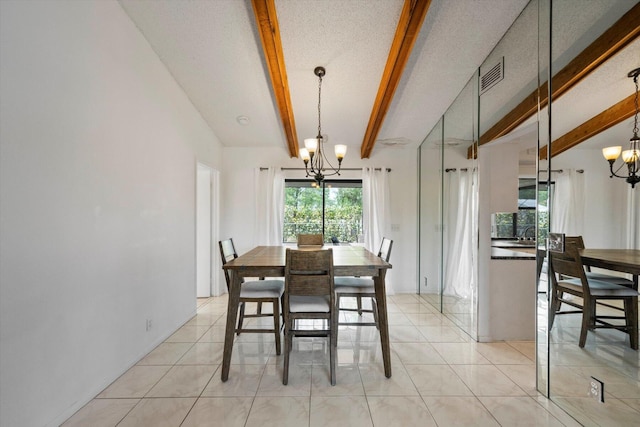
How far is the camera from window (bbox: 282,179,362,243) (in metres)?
4.95

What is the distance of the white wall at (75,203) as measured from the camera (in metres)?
1.42

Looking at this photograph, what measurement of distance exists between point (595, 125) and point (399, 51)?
1.41 meters

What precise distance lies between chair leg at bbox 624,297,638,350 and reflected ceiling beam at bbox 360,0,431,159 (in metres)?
1.98

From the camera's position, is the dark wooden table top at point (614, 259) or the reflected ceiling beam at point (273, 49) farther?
the reflected ceiling beam at point (273, 49)

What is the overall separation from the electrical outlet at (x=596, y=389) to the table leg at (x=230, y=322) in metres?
2.18

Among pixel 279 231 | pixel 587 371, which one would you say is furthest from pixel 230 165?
pixel 587 371

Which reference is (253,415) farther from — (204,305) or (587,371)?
(204,305)

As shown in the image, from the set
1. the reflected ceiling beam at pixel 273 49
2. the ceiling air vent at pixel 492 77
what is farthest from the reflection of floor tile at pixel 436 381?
the reflected ceiling beam at pixel 273 49

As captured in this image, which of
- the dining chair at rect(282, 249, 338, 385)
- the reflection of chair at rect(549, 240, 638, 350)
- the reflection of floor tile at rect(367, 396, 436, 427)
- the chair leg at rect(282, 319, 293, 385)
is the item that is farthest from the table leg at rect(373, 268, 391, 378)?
the reflection of chair at rect(549, 240, 638, 350)

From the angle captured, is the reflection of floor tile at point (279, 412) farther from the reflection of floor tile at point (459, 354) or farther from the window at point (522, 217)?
the window at point (522, 217)

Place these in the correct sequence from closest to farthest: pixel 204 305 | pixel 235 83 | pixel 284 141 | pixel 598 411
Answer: pixel 598 411
pixel 235 83
pixel 204 305
pixel 284 141

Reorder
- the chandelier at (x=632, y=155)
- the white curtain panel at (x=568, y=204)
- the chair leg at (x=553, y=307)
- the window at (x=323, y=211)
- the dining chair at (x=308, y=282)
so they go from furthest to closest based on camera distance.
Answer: the window at (x=323, y=211) → the dining chair at (x=308, y=282) → the chair leg at (x=553, y=307) → the white curtain panel at (x=568, y=204) → the chandelier at (x=632, y=155)

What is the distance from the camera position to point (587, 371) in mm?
1627

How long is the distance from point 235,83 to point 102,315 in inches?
95.9
